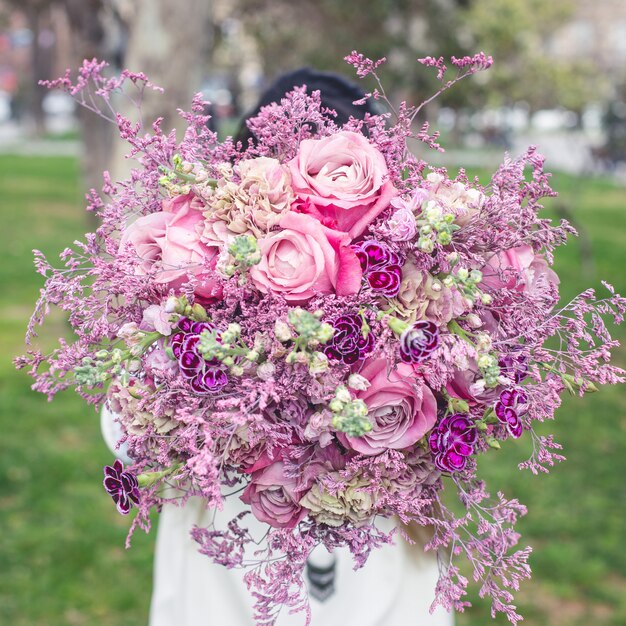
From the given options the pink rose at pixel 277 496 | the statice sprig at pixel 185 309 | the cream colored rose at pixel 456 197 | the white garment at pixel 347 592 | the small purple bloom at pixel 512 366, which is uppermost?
the cream colored rose at pixel 456 197

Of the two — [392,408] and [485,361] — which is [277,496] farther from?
[485,361]

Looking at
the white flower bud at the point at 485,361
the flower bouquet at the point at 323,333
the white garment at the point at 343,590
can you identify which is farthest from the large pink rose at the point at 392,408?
the white garment at the point at 343,590

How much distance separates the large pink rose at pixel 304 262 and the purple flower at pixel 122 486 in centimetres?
43

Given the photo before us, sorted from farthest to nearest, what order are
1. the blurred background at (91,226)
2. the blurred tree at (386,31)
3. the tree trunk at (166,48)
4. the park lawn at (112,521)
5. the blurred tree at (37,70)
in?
the blurred tree at (37,70) → the blurred tree at (386,31) → the tree trunk at (166,48) → the blurred background at (91,226) → the park lawn at (112,521)

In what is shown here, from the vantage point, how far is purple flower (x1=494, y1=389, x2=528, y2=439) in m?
1.41

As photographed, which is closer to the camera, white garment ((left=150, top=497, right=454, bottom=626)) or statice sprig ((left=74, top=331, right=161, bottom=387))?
statice sprig ((left=74, top=331, right=161, bottom=387))

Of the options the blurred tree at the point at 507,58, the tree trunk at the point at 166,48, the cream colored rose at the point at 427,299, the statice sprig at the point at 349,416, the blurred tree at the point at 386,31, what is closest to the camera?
the statice sprig at the point at 349,416

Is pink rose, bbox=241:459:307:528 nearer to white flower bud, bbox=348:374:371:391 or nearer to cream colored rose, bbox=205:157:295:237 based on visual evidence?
white flower bud, bbox=348:374:371:391

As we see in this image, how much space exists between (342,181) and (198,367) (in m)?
0.43

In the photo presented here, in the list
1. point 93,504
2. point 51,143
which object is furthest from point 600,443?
point 51,143

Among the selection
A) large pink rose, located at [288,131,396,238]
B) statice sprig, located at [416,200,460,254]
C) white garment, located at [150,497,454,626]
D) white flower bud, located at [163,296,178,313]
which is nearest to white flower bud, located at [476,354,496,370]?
statice sprig, located at [416,200,460,254]

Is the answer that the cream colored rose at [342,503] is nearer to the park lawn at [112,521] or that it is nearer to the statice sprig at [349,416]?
the statice sprig at [349,416]

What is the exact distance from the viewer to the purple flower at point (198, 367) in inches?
54.1

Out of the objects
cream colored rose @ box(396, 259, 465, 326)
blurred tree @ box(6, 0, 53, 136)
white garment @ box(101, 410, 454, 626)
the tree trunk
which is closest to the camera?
cream colored rose @ box(396, 259, 465, 326)
